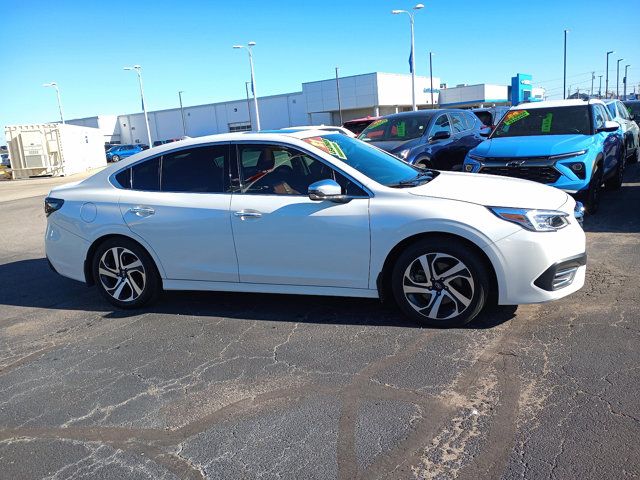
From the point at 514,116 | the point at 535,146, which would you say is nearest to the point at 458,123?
the point at 514,116

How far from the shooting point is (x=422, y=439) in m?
2.92

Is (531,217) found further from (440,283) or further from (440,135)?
(440,135)

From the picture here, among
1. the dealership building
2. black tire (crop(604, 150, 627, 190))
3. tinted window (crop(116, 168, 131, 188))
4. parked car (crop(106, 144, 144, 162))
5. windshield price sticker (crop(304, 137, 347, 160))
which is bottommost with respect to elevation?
black tire (crop(604, 150, 627, 190))

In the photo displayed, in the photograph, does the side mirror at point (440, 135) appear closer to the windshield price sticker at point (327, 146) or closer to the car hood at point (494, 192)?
the car hood at point (494, 192)

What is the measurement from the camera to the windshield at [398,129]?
10375 millimetres

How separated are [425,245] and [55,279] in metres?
4.90

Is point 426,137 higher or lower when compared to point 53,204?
higher

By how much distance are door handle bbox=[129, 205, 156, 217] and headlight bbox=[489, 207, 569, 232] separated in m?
2.99

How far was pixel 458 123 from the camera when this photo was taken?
37.2 ft

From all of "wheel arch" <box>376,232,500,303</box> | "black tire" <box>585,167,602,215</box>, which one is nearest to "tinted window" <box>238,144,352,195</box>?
"wheel arch" <box>376,232,500,303</box>

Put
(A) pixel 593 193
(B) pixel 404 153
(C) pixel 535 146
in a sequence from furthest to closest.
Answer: (B) pixel 404 153 < (A) pixel 593 193 < (C) pixel 535 146

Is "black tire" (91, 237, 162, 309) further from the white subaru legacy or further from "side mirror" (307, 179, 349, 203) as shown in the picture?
"side mirror" (307, 179, 349, 203)

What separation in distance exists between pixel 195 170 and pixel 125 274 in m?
1.23

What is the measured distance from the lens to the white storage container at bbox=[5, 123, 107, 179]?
2942 cm
